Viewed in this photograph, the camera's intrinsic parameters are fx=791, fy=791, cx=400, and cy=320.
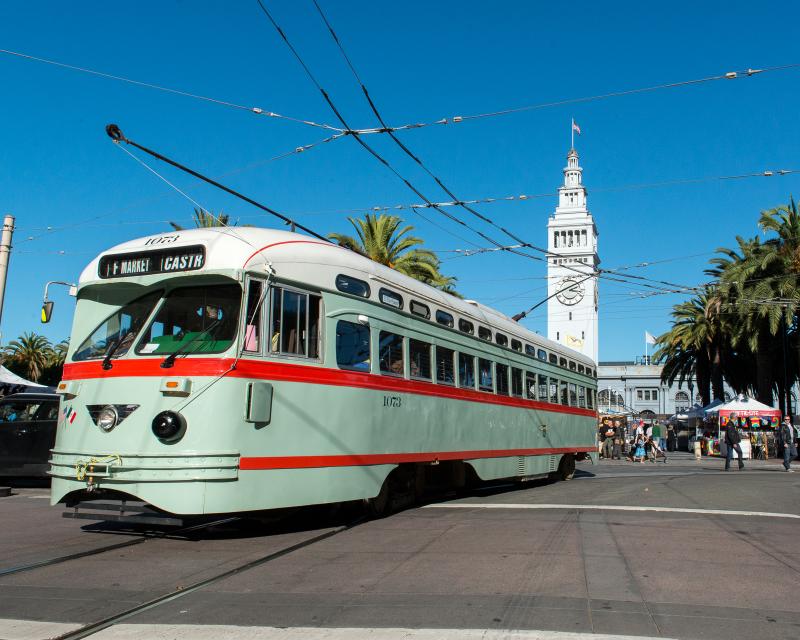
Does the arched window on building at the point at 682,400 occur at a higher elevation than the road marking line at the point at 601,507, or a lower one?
higher

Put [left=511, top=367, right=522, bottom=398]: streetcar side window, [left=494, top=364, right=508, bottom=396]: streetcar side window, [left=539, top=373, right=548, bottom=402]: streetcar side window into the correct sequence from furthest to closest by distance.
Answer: [left=539, top=373, right=548, bottom=402]: streetcar side window
[left=511, top=367, right=522, bottom=398]: streetcar side window
[left=494, top=364, right=508, bottom=396]: streetcar side window

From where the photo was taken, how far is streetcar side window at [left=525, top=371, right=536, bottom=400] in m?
16.3

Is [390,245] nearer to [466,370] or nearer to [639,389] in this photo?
[466,370]

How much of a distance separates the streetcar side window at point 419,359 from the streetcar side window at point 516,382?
13.2ft

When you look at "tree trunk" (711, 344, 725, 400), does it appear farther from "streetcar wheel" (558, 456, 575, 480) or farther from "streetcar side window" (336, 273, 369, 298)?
"streetcar side window" (336, 273, 369, 298)

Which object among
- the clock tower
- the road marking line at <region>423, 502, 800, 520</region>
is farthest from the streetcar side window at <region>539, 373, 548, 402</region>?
the clock tower

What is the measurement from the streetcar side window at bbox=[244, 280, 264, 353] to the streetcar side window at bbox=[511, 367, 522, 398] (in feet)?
25.8

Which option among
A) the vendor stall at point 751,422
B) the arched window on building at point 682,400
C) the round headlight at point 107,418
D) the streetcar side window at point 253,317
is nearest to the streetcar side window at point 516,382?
the streetcar side window at point 253,317

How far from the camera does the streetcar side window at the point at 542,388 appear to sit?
17141mm

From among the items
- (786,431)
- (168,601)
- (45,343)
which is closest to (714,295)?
(786,431)

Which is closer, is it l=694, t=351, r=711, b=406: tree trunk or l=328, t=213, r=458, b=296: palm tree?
l=328, t=213, r=458, b=296: palm tree

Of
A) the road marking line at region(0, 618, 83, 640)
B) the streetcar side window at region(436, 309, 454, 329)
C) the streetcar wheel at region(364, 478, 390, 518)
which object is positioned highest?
the streetcar side window at region(436, 309, 454, 329)

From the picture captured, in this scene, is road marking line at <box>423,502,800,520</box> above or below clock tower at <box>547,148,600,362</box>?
below

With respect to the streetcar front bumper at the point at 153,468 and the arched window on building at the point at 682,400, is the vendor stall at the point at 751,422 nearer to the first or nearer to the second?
the streetcar front bumper at the point at 153,468
